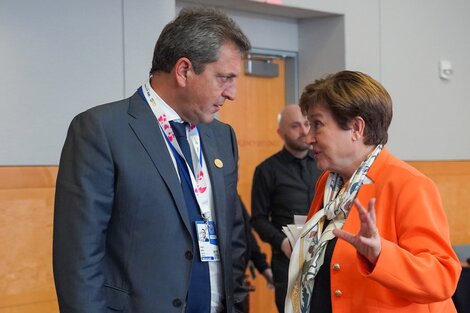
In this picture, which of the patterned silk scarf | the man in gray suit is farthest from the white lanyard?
the patterned silk scarf

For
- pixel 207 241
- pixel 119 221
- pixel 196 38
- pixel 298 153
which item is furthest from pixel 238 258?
pixel 298 153

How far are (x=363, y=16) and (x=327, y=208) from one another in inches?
144

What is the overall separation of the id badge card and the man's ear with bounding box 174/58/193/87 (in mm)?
450

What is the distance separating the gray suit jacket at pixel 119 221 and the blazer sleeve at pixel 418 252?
0.59 metres

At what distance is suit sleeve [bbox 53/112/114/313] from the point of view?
2135 mm

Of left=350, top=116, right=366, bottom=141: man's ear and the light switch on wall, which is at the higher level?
the light switch on wall

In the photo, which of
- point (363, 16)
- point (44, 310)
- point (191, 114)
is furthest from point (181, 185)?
point (363, 16)

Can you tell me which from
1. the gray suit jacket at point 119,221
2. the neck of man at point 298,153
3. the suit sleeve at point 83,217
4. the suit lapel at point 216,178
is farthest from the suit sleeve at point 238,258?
the neck of man at point 298,153

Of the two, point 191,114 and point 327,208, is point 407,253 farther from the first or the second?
point 191,114

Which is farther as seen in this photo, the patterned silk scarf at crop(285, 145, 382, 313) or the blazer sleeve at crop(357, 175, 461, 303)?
the patterned silk scarf at crop(285, 145, 382, 313)

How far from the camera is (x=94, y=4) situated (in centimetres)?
431

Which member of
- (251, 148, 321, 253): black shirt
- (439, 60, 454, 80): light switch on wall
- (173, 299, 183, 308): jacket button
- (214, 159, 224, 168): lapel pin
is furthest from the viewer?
(439, 60, 454, 80): light switch on wall

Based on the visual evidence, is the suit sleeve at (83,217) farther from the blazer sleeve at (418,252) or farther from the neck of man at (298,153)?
the neck of man at (298,153)

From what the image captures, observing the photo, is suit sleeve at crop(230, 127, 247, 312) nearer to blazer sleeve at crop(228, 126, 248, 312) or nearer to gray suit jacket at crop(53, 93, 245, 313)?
blazer sleeve at crop(228, 126, 248, 312)
